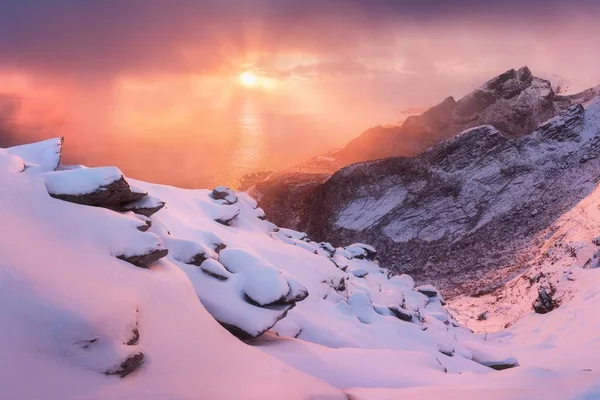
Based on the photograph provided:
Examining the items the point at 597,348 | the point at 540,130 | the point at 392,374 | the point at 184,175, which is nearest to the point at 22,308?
the point at 392,374

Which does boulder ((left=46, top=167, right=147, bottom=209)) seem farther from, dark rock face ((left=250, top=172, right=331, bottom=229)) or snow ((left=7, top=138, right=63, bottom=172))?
dark rock face ((left=250, top=172, right=331, bottom=229))

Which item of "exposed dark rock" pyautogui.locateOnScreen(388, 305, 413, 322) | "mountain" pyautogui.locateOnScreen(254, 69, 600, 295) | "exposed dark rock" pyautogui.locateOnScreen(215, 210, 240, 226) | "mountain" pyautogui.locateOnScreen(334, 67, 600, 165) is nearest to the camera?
"exposed dark rock" pyautogui.locateOnScreen(388, 305, 413, 322)

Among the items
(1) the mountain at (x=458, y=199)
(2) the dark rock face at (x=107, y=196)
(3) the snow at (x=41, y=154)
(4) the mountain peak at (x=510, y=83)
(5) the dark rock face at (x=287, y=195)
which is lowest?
(5) the dark rock face at (x=287, y=195)

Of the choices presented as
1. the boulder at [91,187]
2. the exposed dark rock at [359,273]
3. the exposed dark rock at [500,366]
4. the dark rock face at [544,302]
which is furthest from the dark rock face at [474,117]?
the boulder at [91,187]

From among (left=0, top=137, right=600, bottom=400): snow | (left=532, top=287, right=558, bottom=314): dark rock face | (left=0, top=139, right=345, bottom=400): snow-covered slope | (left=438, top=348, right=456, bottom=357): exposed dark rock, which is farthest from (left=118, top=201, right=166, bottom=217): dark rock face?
(left=532, top=287, right=558, bottom=314): dark rock face

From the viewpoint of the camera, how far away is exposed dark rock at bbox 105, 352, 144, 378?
636 cm

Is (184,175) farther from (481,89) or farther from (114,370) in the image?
(114,370)

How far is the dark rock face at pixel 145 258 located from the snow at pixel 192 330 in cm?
13

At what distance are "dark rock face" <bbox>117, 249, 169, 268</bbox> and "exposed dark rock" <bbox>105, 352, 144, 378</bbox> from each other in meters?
2.92

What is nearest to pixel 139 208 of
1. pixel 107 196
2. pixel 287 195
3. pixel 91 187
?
pixel 107 196

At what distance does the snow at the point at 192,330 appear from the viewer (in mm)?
6312

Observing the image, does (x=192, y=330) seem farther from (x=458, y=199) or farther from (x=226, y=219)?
(x=458, y=199)

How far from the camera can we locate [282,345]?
33.5 ft

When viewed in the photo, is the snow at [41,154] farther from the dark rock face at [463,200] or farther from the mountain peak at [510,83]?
the mountain peak at [510,83]
